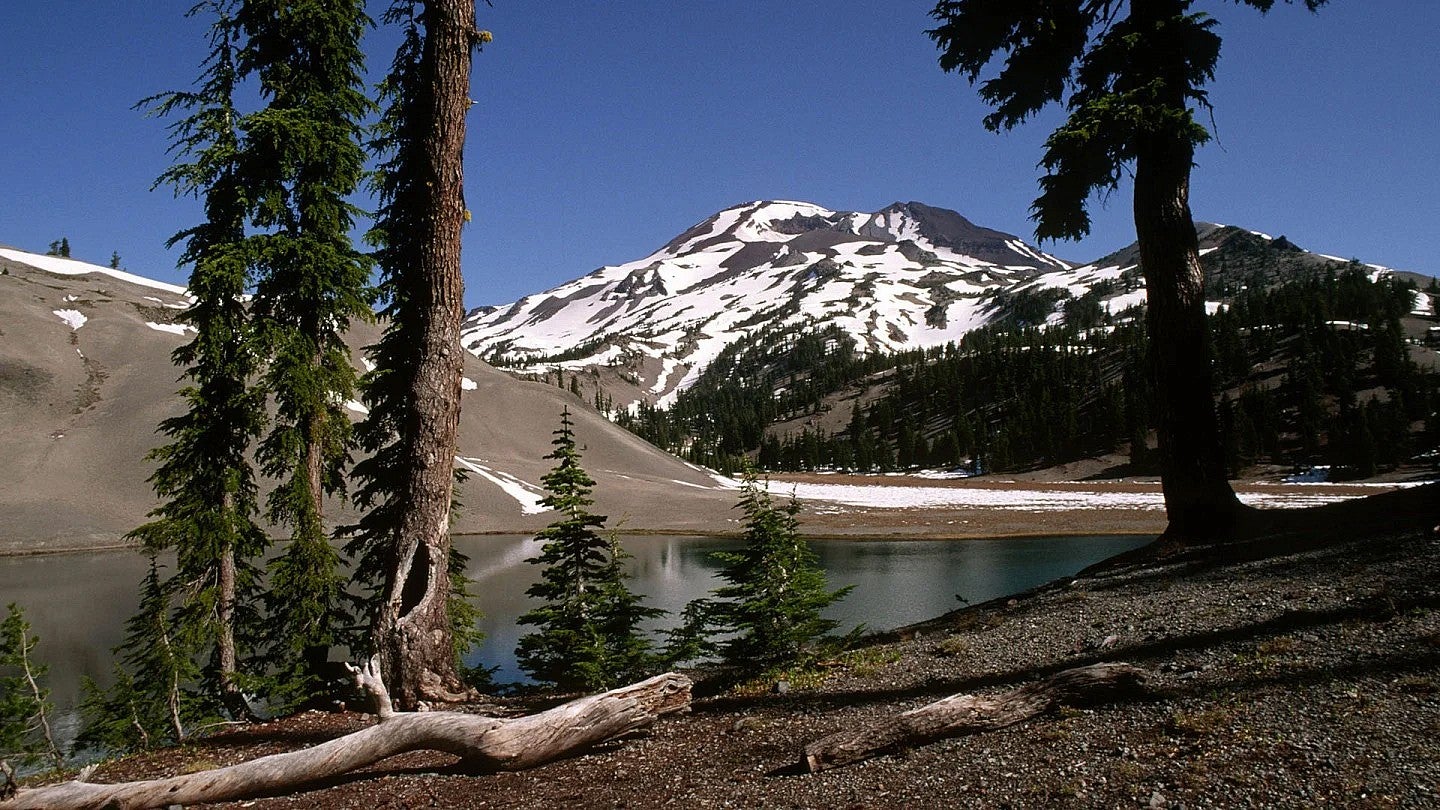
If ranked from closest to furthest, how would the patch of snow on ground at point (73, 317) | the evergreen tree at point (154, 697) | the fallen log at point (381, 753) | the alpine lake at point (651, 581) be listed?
the fallen log at point (381, 753) < the evergreen tree at point (154, 697) < the alpine lake at point (651, 581) < the patch of snow on ground at point (73, 317)

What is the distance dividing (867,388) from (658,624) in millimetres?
163373

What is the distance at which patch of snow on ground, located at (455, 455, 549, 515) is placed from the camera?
6979 cm

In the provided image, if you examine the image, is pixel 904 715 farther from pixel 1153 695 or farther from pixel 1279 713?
pixel 1279 713

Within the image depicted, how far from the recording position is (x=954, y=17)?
12602mm

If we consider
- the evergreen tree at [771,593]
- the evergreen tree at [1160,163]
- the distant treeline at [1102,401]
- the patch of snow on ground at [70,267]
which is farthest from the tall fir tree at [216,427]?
the patch of snow on ground at [70,267]

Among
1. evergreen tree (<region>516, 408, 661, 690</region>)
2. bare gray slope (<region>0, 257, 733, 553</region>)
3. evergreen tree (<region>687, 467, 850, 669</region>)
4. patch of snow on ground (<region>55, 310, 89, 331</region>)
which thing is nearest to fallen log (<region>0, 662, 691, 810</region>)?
evergreen tree (<region>687, 467, 850, 669</region>)

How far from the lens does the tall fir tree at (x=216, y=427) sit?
12.4m

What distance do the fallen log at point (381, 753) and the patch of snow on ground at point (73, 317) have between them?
96561mm

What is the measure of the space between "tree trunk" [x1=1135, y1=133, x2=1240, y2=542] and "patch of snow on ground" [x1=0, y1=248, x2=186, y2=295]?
13651 centimetres

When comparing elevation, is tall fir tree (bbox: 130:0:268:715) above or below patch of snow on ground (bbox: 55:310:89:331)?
below

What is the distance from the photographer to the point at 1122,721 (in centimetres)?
509

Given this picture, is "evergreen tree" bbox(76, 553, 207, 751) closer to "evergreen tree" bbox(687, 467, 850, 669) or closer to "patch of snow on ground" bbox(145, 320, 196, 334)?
"evergreen tree" bbox(687, 467, 850, 669)

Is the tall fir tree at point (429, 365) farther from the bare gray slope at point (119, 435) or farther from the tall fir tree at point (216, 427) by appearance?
the bare gray slope at point (119, 435)

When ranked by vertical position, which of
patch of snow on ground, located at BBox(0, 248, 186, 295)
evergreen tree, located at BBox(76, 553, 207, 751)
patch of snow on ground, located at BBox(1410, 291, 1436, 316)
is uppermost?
patch of snow on ground, located at BBox(0, 248, 186, 295)
